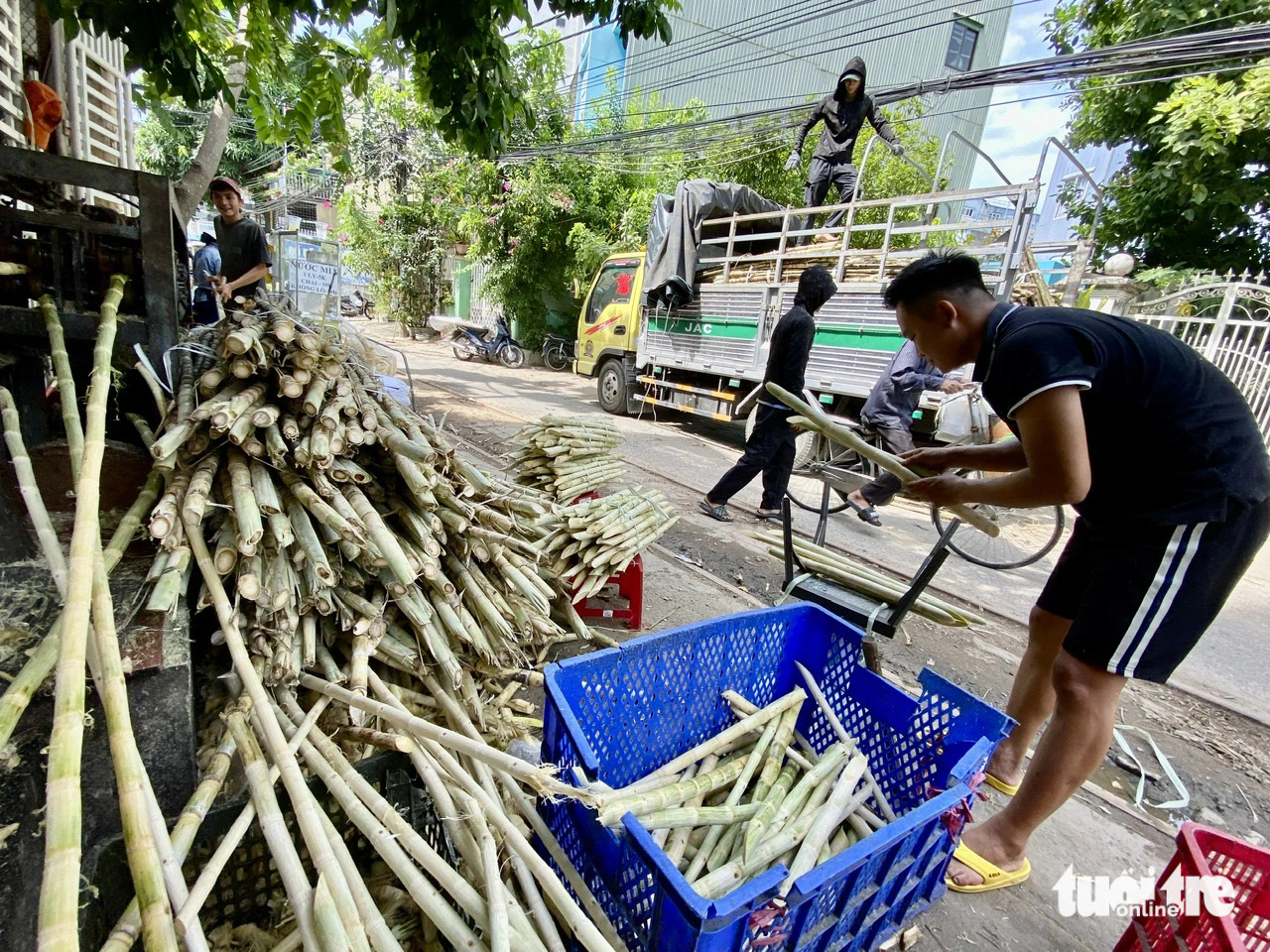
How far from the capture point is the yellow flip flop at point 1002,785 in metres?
2.38

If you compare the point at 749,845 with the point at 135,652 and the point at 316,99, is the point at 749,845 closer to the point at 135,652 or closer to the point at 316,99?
the point at 135,652

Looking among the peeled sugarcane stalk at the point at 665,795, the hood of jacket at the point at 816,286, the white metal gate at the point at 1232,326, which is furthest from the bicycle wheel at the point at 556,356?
the peeled sugarcane stalk at the point at 665,795

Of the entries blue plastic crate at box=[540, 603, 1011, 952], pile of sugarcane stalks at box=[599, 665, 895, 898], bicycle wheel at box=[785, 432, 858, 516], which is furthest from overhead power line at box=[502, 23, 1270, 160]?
pile of sugarcane stalks at box=[599, 665, 895, 898]

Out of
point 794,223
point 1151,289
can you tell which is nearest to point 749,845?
point 794,223

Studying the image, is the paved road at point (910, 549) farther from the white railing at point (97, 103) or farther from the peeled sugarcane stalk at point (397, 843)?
the white railing at point (97, 103)

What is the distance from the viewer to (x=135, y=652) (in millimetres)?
1550

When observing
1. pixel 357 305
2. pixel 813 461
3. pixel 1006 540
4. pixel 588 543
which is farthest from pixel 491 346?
pixel 588 543

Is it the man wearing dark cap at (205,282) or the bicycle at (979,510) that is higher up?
the man wearing dark cap at (205,282)

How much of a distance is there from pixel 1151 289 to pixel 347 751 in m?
11.1

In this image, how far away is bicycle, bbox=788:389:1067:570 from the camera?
4.14 metres

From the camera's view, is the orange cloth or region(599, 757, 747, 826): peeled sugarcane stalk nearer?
region(599, 757, 747, 826): peeled sugarcane stalk

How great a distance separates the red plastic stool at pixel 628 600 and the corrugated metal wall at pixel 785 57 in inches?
630

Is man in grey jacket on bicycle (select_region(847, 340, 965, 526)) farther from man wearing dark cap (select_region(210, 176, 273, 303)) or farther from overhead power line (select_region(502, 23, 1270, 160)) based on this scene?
man wearing dark cap (select_region(210, 176, 273, 303))

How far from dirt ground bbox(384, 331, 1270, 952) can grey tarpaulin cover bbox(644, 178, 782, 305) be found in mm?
5099
